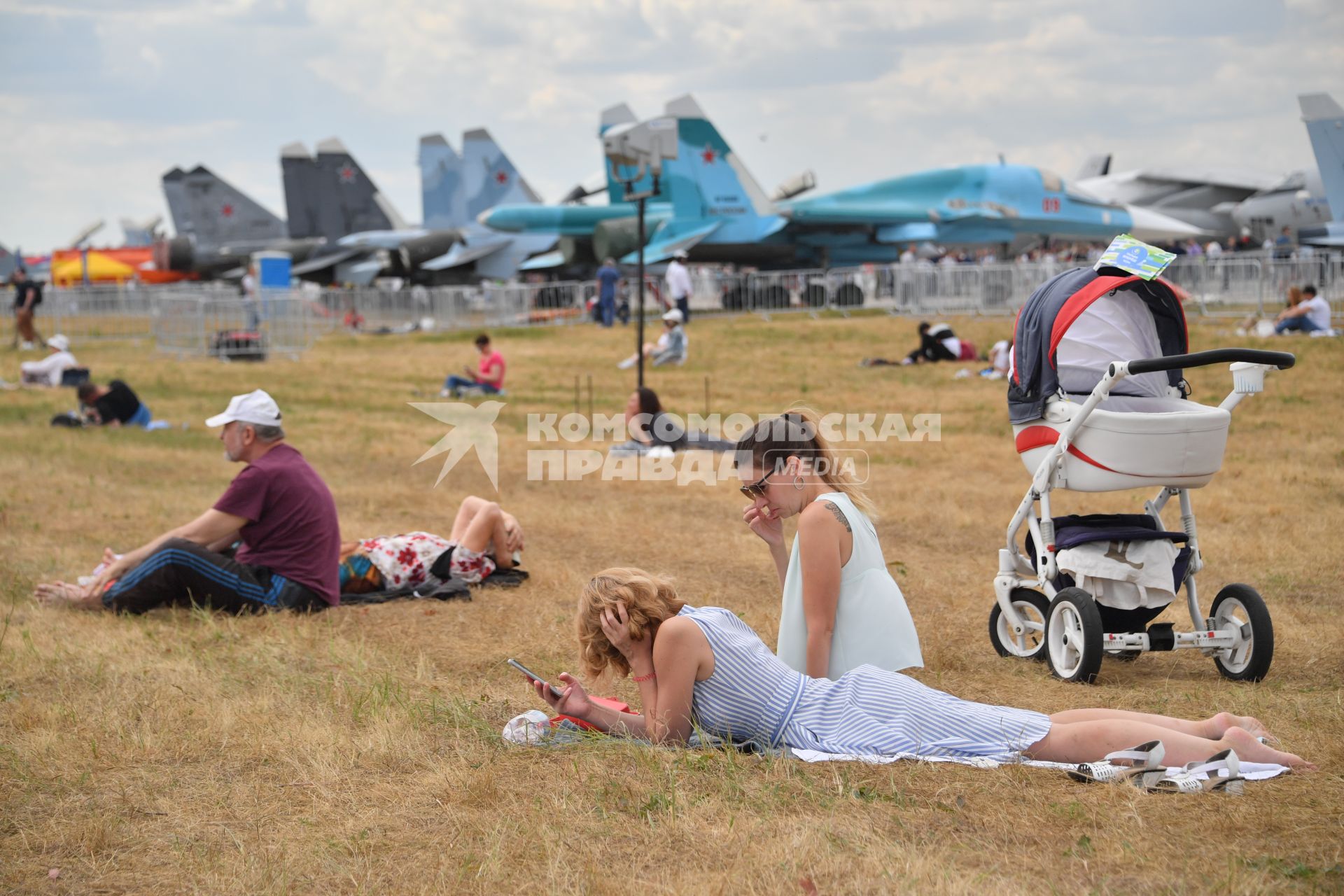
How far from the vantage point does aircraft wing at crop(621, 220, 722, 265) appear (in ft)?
118

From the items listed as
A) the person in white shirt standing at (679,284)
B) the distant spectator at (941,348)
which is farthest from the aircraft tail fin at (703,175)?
the distant spectator at (941,348)

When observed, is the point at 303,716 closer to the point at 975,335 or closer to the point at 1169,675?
the point at 1169,675

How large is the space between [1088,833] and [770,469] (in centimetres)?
174

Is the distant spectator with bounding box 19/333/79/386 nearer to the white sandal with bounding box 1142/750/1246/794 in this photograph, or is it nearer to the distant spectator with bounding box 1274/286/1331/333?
the distant spectator with bounding box 1274/286/1331/333

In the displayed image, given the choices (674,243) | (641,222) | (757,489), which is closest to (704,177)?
(674,243)

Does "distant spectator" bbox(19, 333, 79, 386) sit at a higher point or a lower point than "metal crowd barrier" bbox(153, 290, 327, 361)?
lower

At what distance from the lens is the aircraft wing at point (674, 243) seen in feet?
118

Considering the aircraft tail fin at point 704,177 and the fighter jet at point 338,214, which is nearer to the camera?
the aircraft tail fin at point 704,177

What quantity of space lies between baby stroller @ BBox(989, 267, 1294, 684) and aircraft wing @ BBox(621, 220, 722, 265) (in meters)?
30.3

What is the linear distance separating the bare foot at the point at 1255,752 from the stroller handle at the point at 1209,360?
1.64 metres

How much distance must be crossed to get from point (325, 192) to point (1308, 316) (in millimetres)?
44553

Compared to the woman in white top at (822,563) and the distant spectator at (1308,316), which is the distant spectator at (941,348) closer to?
the distant spectator at (1308,316)

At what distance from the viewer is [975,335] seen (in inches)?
944

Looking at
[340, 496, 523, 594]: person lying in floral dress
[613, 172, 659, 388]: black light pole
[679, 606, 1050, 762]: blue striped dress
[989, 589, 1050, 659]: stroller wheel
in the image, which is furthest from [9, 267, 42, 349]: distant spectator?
[679, 606, 1050, 762]: blue striped dress
